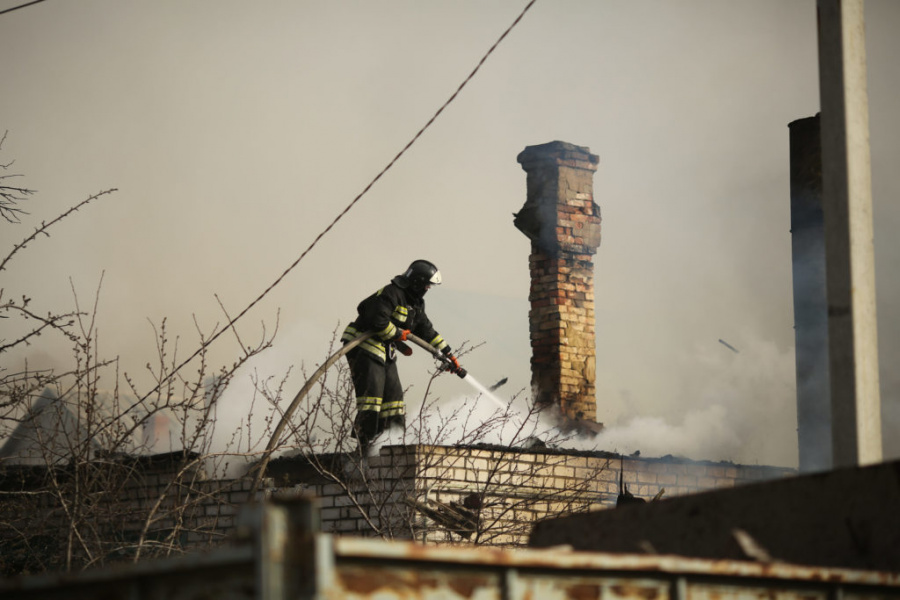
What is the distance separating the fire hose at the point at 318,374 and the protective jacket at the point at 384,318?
0.09 meters

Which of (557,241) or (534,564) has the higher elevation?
Answer: (557,241)

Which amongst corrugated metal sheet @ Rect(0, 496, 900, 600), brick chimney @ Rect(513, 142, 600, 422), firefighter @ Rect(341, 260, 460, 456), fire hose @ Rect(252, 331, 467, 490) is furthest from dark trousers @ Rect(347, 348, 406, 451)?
corrugated metal sheet @ Rect(0, 496, 900, 600)

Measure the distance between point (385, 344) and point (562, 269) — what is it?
3.12 m

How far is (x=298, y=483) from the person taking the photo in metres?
8.55

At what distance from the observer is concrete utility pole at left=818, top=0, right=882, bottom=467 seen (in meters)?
4.02

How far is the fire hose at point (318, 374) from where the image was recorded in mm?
6562

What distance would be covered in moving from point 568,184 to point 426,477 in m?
4.94

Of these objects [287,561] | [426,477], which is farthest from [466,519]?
[287,561]

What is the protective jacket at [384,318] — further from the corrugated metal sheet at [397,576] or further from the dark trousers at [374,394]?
the corrugated metal sheet at [397,576]

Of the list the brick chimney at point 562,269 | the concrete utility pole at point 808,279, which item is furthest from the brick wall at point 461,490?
the brick chimney at point 562,269

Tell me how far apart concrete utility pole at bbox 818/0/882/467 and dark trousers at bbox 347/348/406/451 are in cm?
485

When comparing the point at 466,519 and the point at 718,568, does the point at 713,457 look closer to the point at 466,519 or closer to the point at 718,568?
the point at 466,519

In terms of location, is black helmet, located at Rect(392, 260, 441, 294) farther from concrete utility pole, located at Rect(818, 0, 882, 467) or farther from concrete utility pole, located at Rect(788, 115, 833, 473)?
concrete utility pole, located at Rect(818, 0, 882, 467)

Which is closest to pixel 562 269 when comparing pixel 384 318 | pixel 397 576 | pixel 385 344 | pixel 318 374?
pixel 385 344
